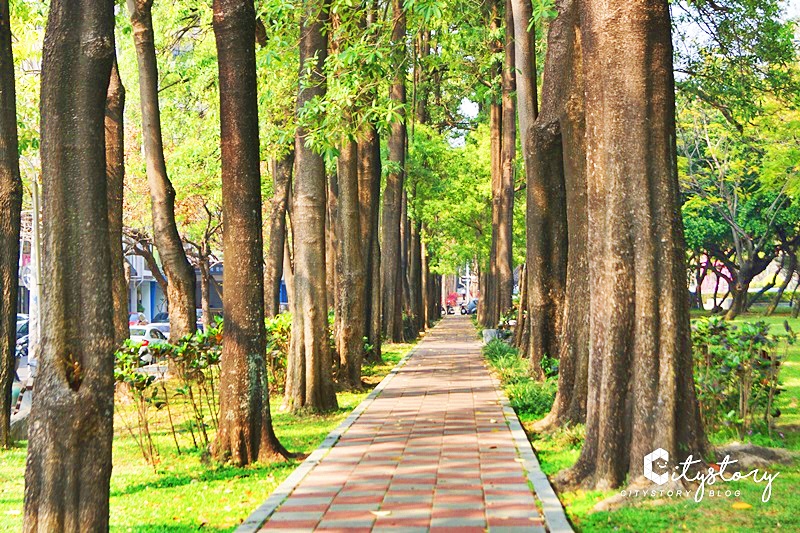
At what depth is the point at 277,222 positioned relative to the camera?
23.7m

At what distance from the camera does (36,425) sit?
6273mm

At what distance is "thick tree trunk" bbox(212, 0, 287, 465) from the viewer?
10.4m

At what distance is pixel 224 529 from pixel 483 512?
6.13 ft

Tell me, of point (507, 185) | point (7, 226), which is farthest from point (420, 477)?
point (507, 185)

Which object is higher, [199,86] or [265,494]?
[199,86]

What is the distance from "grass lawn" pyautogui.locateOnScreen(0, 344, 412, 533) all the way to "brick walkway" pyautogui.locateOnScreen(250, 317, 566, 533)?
427 millimetres

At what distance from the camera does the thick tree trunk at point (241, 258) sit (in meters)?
10.4

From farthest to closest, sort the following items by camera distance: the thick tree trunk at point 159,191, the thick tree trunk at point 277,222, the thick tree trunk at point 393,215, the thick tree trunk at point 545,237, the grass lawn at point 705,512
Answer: the thick tree trunk at point 393,215, the thick tree trunk at point 277,222, the thick tree trunk at point 159,191, the thick tree trunk at point 545,237, the grass lawn at point 705,512

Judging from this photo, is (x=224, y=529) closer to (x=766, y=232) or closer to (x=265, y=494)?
(x=265, y=494)

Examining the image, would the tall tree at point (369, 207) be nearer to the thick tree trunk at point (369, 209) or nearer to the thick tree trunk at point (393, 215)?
the thick tree trunk at point (369, 209)

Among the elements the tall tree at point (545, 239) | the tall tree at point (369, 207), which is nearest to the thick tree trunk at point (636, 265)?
the tall tree at point (545, 239)

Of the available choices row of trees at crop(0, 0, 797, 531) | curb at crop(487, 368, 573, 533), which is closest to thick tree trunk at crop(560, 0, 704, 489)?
row of trees at crop(0, 0, 797, 531)

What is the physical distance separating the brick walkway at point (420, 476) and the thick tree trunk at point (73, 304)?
166 cm

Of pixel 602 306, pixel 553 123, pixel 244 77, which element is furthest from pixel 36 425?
pixel 553 123
